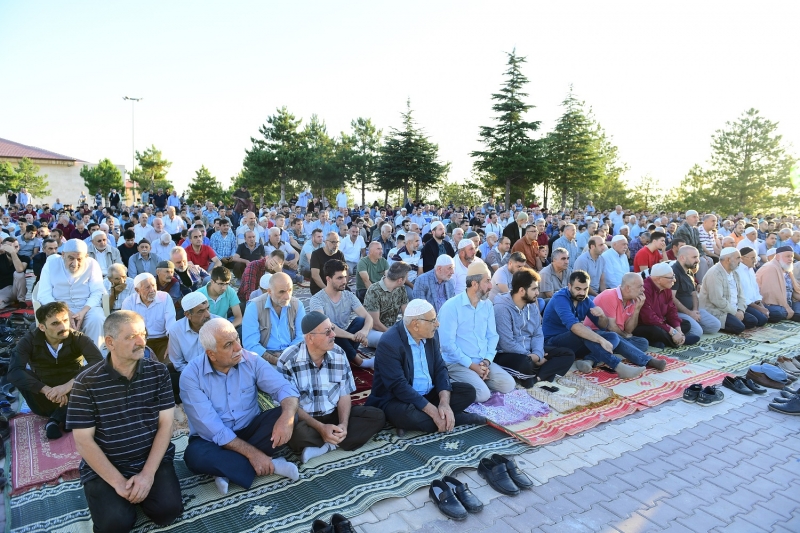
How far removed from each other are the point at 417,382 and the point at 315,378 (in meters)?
0.87

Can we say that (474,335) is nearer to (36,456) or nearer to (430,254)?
(430,254)

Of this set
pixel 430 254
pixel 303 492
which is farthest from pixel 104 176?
pixel 303 492

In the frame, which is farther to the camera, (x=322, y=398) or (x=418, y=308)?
(x=418, y=308)

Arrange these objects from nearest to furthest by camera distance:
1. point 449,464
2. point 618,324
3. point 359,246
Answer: point 449,464 → point 618,324 → point 359,246

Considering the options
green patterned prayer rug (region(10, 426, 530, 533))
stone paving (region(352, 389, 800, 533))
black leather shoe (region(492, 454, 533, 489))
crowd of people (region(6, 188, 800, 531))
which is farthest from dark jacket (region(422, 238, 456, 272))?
black leather shoe (region(492, 454, 533, 489))

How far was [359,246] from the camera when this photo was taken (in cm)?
1052

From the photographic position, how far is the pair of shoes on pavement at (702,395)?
180 inches

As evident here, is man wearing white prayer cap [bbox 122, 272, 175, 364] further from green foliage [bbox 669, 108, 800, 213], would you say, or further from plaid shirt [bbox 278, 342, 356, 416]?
green foliage [bbox 669, 108, 800, 213]

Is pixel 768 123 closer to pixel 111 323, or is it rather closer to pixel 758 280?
pixel 758 280

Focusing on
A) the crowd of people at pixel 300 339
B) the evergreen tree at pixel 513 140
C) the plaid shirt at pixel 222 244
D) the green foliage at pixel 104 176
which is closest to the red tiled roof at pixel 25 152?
the green foliage at pixel 104 176

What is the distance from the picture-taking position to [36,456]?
11.6 feet

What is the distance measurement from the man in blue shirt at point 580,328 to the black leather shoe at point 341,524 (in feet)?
11.4

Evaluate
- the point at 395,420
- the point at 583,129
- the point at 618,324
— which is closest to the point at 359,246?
the point at 618,324

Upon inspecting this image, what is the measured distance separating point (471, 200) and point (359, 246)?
34548 millimetres
